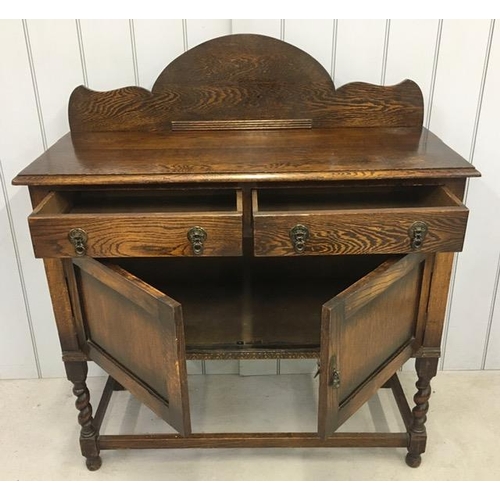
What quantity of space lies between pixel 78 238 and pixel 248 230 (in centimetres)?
33

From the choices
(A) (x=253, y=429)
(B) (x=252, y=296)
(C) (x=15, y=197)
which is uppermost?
(C) (x=15, y=197)

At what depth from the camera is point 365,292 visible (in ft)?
3.16

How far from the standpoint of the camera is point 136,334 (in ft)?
3.40

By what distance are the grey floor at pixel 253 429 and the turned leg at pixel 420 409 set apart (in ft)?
0.17

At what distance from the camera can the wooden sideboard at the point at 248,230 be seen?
101 centimetres

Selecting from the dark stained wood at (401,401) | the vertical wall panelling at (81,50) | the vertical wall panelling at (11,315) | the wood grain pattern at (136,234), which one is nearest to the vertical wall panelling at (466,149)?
the dark stained wood at (401,401)

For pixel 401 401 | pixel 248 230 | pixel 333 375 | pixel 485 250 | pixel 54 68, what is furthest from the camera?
pixel 485 250

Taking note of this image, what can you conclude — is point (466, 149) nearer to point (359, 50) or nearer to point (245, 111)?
point (359, 50)

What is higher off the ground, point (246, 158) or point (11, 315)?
point (246, 158)

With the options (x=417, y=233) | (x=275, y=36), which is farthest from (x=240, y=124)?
(x=417, y=233)

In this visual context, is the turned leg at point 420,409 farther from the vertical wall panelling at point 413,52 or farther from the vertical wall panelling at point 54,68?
the vertical wall panelling at point 54,68

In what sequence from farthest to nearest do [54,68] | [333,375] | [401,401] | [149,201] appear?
[401,401] → [54,68] → [149,201] → [333,375]

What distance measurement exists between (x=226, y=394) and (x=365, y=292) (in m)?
0.83

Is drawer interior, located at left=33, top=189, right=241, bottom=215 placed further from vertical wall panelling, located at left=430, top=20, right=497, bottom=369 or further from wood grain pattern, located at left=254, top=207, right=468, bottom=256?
vertical wall panelling, located at left=430, top=20, right=497, bottom=369
